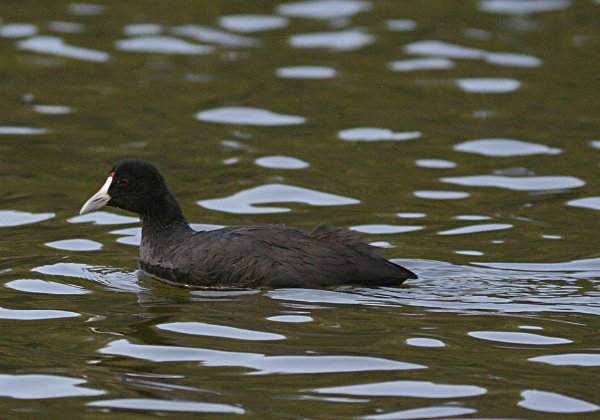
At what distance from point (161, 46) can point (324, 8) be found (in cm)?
287

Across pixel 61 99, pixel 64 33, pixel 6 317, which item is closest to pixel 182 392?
pixel 6 317

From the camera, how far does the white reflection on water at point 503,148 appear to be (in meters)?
14.6

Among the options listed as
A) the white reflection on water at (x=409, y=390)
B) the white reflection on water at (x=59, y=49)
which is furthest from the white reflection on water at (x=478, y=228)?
the white reflection on water at (x=59, y=49)

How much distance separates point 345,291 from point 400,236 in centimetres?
205

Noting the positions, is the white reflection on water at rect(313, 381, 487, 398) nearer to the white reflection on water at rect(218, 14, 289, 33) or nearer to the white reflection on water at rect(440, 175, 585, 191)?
the white reflection on water at rect(440, 175, 585, 191)

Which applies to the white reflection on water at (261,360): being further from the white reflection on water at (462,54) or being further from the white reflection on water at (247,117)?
the white reflection on water at (462,54)

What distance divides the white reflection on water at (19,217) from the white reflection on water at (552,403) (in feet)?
19.5

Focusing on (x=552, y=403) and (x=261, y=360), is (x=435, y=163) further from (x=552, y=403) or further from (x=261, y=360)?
(x=552, y=403)

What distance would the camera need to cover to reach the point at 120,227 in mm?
12289

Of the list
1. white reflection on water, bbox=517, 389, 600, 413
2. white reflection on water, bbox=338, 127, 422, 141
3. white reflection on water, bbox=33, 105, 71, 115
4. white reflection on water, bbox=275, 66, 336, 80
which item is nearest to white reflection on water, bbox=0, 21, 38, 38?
white reflection on water, bbox=33, 105, 71, 115

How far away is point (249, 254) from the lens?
9969 mm

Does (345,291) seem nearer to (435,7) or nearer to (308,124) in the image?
(308,124)

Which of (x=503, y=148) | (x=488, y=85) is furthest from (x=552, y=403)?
(x=488, y=85)

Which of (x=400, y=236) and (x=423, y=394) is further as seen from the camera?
(x=400, y=236)
